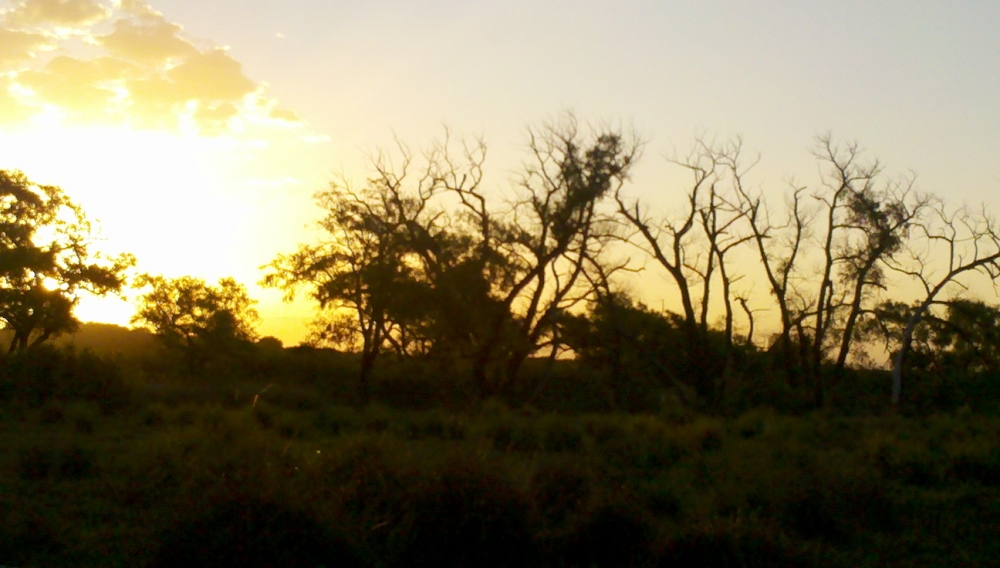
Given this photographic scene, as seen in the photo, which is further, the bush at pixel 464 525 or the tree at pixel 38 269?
the tree at pixel 38 269

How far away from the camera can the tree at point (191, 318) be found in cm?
4575

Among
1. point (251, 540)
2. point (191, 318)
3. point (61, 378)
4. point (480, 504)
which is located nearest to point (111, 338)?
point (191, 318)

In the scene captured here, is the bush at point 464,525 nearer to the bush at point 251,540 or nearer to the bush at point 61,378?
the bush at point 251,540

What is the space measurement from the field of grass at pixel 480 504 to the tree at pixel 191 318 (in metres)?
29.1

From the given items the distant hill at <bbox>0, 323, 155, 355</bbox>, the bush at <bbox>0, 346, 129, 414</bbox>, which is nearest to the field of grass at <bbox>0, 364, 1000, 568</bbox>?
the bush at <bbox>0, 346, 129, 414</bbox>

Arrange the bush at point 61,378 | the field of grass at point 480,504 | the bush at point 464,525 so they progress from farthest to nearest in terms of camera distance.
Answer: the bush at point 61,378 → the bush at point 464,525 → the field of grass at point 480,504

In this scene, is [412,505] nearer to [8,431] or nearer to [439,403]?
[8,431]

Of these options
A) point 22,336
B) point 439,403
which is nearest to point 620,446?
point 439,403

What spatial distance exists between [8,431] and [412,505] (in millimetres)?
11640

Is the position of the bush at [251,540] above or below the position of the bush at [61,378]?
below

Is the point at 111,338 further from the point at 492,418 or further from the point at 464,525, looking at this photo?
the point at 464,525

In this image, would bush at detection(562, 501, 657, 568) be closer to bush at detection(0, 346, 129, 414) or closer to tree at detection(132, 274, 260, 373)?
→ bush at detection(0, 346, 129, 414)

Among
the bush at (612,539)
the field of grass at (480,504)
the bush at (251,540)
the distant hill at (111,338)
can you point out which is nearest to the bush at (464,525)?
the field of grass at (480,504)

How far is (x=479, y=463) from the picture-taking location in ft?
32.1
